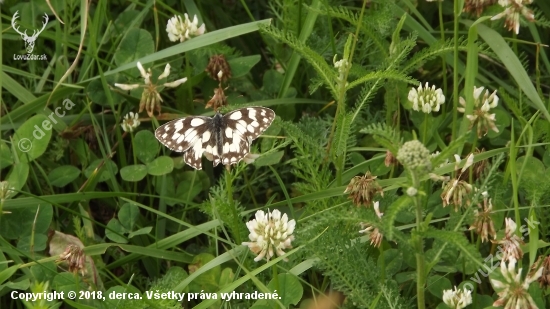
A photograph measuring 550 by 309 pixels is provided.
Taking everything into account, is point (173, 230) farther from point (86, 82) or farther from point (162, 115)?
point (86, 82)

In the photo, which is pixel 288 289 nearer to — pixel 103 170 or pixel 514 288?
pixel 514 288

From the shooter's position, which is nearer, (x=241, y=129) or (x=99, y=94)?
(x=241, y=129)

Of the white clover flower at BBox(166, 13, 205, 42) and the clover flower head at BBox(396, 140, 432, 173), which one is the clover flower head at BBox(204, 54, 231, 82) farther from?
the clover flower head at BBox(396, 140, 432, 173)

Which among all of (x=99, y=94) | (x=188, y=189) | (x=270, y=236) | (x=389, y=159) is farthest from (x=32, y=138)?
(x=389, y=159)

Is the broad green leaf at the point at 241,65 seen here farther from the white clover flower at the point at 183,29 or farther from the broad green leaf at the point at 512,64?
the broad green leaf at the point at 512,64

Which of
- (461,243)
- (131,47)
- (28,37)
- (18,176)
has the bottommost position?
(461,243)

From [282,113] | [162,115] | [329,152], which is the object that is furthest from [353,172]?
[162,115]

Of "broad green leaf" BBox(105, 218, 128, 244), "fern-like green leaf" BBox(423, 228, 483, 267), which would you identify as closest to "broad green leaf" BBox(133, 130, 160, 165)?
"broad green leaf" BBox(105, 218, 128, 244)
